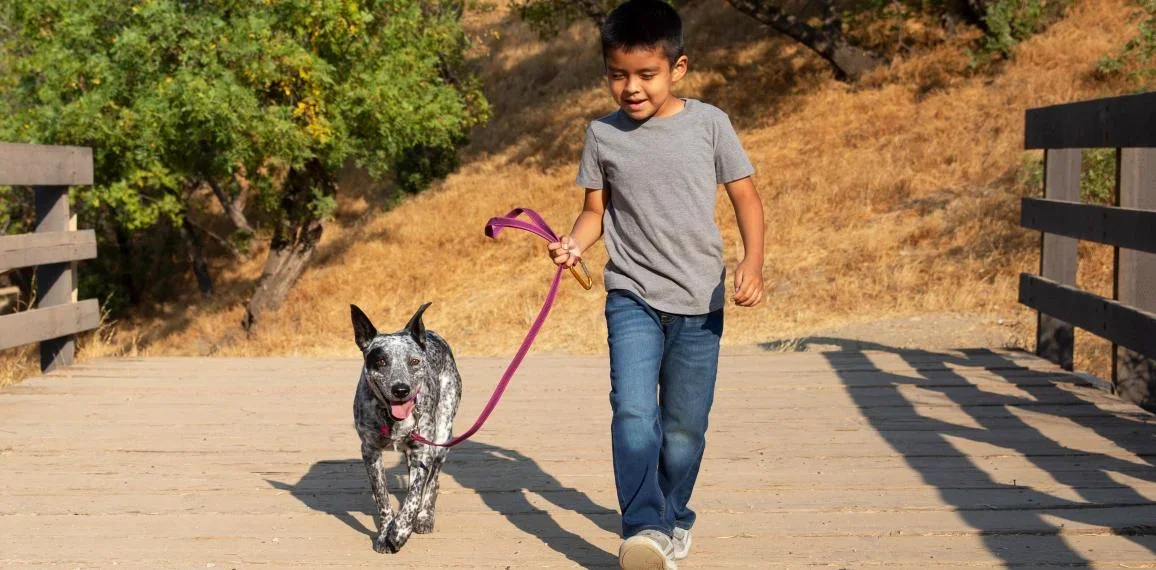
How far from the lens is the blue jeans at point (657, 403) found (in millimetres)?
4289

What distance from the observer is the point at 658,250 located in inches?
175

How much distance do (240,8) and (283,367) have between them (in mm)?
10612

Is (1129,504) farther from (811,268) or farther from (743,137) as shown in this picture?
(743,137)

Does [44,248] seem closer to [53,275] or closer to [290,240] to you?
[53,275]

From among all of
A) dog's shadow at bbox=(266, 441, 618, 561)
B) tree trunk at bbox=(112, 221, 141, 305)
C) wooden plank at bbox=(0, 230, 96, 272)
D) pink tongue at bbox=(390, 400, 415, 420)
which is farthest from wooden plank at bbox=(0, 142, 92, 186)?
tree trunk at bbox=(112, 221, 141, 305)

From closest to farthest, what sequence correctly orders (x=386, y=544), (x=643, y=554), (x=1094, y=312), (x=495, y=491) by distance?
(x=643, y=554), (x=386, y=544), (x=495, y=491), (x=1094, y=312)

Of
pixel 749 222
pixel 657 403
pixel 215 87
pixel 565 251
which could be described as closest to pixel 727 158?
pixel 749 222

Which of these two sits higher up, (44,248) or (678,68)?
(678,68)

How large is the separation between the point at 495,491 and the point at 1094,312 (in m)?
3.73

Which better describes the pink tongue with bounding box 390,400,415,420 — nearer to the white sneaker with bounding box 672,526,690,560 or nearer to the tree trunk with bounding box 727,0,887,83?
the white sneaker with bounding box 672,526,690,560

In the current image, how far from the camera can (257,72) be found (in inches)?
722

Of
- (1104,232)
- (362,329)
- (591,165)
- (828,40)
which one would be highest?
(828,40)

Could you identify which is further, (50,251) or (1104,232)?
(50,251)

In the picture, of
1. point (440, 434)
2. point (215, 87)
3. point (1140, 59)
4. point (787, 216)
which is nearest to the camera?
point (440, 434)
